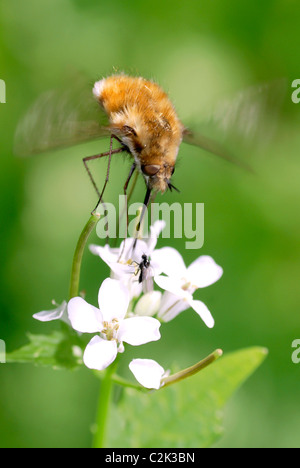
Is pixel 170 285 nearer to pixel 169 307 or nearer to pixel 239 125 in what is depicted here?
pixel 169 307

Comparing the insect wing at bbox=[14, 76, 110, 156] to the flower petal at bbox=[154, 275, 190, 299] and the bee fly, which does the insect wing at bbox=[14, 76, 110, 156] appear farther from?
the flower petal at bbox=[154, 275, 190, 299]

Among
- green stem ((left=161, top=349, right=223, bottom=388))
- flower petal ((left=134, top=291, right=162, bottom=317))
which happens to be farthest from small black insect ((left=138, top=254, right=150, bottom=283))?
green stem ((left=161, top=349, right=223, bottom=388))

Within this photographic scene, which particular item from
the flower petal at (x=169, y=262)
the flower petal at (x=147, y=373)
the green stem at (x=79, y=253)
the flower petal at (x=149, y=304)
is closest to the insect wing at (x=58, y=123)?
the green stem at (x=79, y=253)

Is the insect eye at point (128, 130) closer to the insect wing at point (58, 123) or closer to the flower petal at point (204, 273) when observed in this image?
the insect wing at point (58, 123)

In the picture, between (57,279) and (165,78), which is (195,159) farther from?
(57,279)

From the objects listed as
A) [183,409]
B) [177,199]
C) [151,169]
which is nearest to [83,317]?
[151,169]
